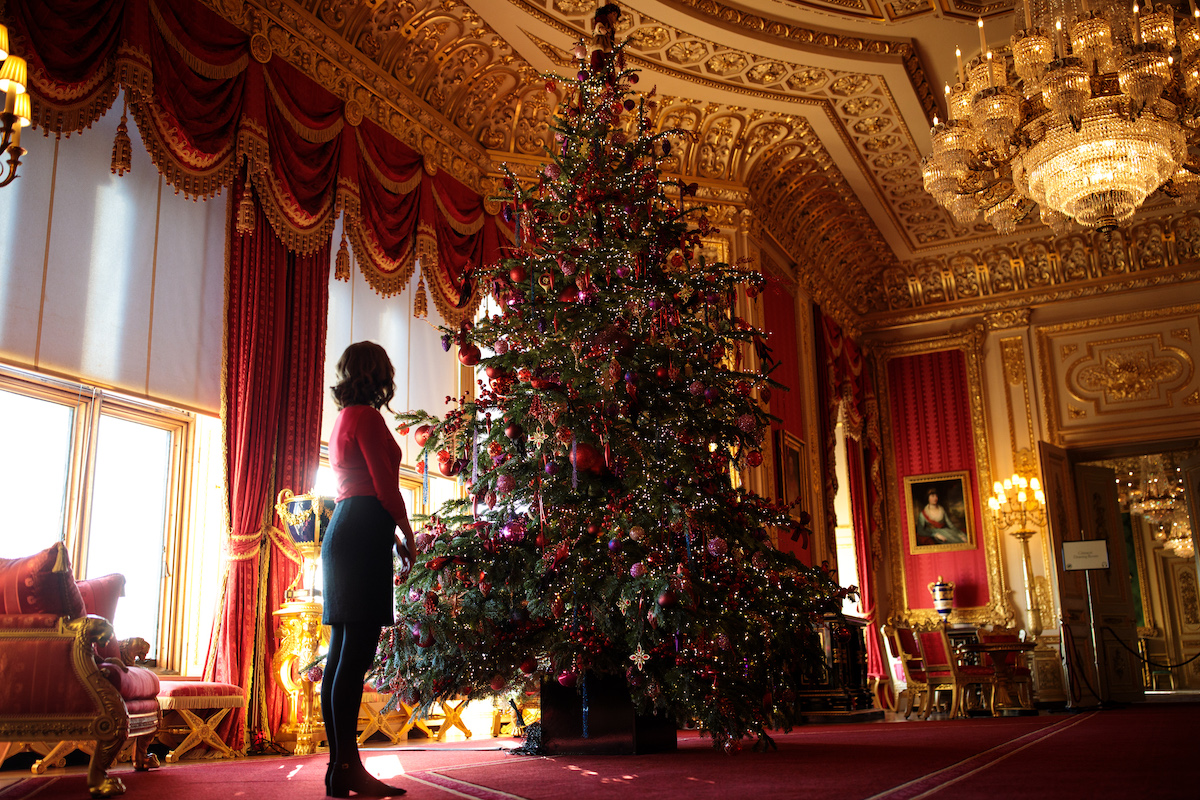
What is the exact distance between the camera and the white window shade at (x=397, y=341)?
6.23m

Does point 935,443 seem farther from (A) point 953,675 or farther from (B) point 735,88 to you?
(B) point 735,88

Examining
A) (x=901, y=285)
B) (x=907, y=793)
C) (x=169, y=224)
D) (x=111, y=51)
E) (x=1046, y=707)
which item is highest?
(x=901, y=285)

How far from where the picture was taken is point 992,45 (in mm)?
7527

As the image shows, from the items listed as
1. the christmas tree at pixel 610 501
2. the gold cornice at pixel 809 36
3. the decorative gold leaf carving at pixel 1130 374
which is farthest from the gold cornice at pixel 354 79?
the decorative gold leaf carving at pixel 1130 374

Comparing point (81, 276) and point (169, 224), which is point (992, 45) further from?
point (81, 276)

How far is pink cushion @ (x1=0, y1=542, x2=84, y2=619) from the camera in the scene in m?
3.18

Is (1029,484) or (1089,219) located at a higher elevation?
(1089,219)

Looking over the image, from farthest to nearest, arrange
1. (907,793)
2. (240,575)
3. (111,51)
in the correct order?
(240,575)
(111,51)
(907,793)

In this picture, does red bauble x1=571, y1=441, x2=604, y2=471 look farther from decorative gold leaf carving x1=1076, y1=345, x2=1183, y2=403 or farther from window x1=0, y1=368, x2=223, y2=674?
decorative gold leaf carving x1=1076, y1=345, x2=1183, y2=403

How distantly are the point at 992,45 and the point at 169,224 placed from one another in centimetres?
616

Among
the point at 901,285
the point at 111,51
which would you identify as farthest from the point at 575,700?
the point at 901,285

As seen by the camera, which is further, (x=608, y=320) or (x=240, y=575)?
(x=240, y=575)

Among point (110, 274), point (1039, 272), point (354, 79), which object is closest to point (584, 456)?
point (110, 274)

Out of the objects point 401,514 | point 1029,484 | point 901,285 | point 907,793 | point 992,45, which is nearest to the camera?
point 907,793
